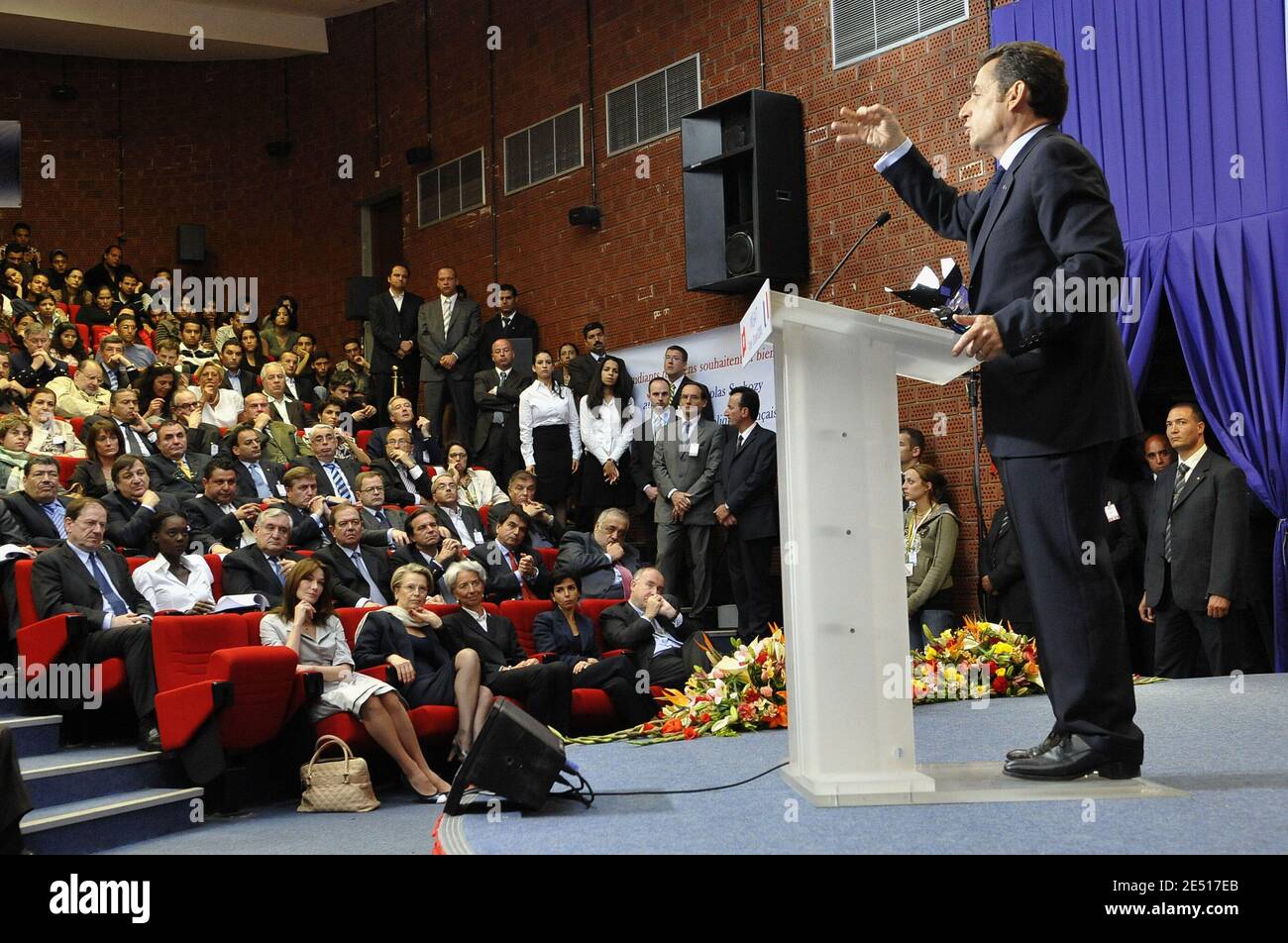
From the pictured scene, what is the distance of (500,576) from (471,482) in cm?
168

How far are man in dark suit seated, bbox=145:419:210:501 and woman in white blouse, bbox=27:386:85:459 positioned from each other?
477 millimetres

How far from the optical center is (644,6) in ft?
30.9

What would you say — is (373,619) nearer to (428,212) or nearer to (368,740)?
(368,740)

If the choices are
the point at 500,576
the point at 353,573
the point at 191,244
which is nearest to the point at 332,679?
the point at 353,573

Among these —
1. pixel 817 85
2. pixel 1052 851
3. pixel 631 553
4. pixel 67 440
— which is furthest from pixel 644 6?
pixel 1052 851

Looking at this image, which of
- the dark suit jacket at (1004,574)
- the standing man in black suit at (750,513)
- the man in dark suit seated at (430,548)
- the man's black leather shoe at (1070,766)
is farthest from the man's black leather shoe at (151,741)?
the dark suit jacket at (1004,574)

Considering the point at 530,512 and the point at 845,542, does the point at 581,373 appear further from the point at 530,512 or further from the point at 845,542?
the point at 845,542

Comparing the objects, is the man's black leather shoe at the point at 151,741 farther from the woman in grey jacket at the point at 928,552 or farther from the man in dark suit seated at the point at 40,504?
the woman in grey jacket at the point at 928,552

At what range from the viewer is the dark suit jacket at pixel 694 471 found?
7.87 metres

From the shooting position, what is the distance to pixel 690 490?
7.93 m

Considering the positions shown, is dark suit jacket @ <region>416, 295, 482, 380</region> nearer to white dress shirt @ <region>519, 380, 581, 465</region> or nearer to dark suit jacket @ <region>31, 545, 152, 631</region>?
white dress shirt @ <region>519, 380, 581, 465</region>

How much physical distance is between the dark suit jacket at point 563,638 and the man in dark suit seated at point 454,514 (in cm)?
118

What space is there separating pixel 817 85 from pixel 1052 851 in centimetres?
706
